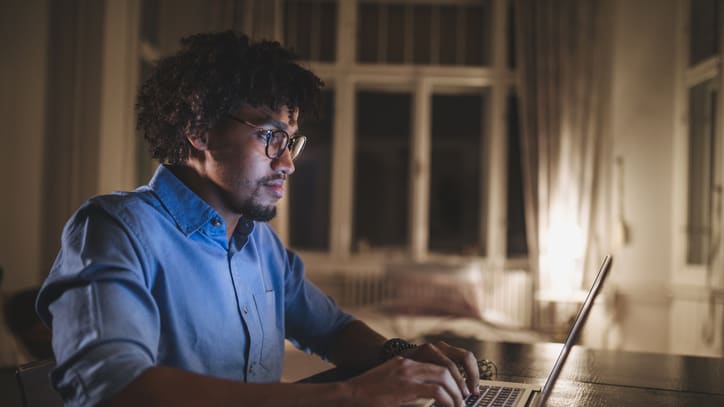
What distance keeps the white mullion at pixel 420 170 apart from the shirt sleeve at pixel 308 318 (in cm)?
431

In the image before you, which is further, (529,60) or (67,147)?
(529,60)

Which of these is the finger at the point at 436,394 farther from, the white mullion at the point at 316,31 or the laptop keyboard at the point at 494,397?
the white mullion at the point at 316,31

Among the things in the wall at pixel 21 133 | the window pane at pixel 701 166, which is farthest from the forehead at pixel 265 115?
the window pane at pixel 701 166

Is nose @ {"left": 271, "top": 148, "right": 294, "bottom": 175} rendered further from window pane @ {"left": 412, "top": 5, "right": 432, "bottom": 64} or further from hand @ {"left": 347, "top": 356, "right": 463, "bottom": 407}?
window pane @ {"left": 412, "top": 5, "right": 432, "bottom": 64}

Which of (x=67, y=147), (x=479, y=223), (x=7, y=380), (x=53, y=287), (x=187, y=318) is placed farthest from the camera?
(x=479, y=223)

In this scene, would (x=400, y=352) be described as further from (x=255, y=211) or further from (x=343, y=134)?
(x=343, y=134)

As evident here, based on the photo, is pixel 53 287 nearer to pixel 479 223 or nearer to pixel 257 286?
pixel 257 286

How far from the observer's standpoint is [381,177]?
596 centimetres

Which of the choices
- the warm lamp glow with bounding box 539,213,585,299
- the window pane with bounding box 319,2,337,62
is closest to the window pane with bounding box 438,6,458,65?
the window pane with bounding box 319,2,337,62

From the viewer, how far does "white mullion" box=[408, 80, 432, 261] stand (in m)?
5.79

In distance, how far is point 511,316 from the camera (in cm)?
555

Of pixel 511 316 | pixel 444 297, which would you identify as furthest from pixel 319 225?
pixel 511 316

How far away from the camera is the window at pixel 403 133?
580cm

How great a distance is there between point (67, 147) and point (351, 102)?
257 centimetres
